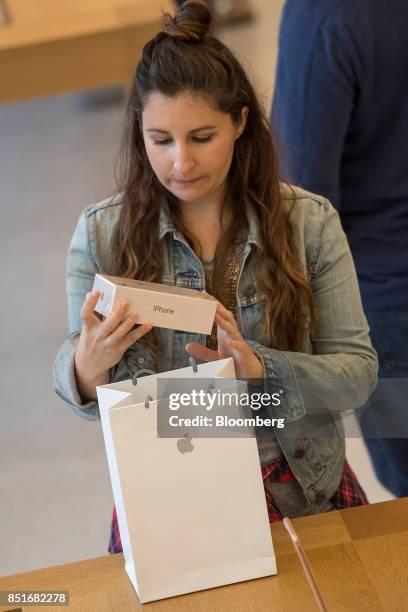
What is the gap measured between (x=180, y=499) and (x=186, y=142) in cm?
58

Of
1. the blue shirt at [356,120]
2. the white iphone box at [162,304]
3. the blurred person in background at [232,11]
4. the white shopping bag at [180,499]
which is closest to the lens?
the white shopping bag at [180,499]

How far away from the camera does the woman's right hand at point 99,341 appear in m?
1.33

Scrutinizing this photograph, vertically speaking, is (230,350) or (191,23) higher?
(191,23)

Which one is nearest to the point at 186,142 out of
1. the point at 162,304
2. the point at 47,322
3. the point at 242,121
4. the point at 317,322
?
the point at 242,121

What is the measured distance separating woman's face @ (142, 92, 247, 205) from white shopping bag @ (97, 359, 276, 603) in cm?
38

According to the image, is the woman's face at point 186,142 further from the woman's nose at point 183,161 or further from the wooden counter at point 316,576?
the wooden counter at point 316,576

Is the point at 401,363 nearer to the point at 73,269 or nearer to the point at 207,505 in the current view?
the point at 73,269

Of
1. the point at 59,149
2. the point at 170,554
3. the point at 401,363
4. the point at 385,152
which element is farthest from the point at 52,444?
the point at 59,149

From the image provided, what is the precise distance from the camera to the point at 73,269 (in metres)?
1.60

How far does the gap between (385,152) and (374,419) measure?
64cm

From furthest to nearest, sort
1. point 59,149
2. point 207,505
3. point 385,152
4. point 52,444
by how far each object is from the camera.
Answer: point 59,149
point 52,444
point 385,152
point 207,505

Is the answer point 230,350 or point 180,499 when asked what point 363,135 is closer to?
point 230,350

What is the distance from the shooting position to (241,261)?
5.19 feet

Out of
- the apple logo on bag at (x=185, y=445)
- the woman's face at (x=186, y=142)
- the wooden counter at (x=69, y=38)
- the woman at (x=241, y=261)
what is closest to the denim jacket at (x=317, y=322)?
the woman at (x=241, y=261)
